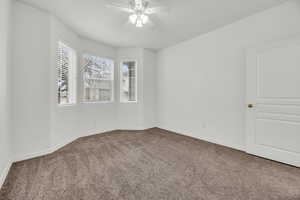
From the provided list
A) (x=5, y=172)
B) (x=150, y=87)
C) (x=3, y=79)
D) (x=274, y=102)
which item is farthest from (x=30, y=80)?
(x=274, y=102)

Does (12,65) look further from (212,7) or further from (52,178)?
(212,7)

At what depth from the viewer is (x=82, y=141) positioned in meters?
3.22

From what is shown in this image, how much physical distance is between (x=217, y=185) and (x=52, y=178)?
2202mm

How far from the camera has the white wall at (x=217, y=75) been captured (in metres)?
2.32

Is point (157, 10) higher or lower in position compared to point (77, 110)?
higher

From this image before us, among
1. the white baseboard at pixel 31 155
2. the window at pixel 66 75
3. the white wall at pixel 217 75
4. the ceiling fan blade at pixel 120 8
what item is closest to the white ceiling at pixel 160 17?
the ceiling fan blade at pixel 120 8

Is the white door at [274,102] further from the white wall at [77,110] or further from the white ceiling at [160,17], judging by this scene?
the white wall at [77,110]

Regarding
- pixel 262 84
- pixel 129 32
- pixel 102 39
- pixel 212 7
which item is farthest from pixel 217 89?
pixel 102 39

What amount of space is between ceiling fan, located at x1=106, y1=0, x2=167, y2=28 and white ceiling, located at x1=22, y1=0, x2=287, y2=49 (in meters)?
0.12

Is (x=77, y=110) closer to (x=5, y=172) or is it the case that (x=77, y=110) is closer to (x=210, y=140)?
(x=5, y=172)

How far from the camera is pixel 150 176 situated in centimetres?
180

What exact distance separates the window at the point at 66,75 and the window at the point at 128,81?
1.46 m

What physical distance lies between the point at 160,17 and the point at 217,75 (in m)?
1.83

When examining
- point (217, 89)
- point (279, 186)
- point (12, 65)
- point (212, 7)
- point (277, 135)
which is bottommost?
point (279, 186)
